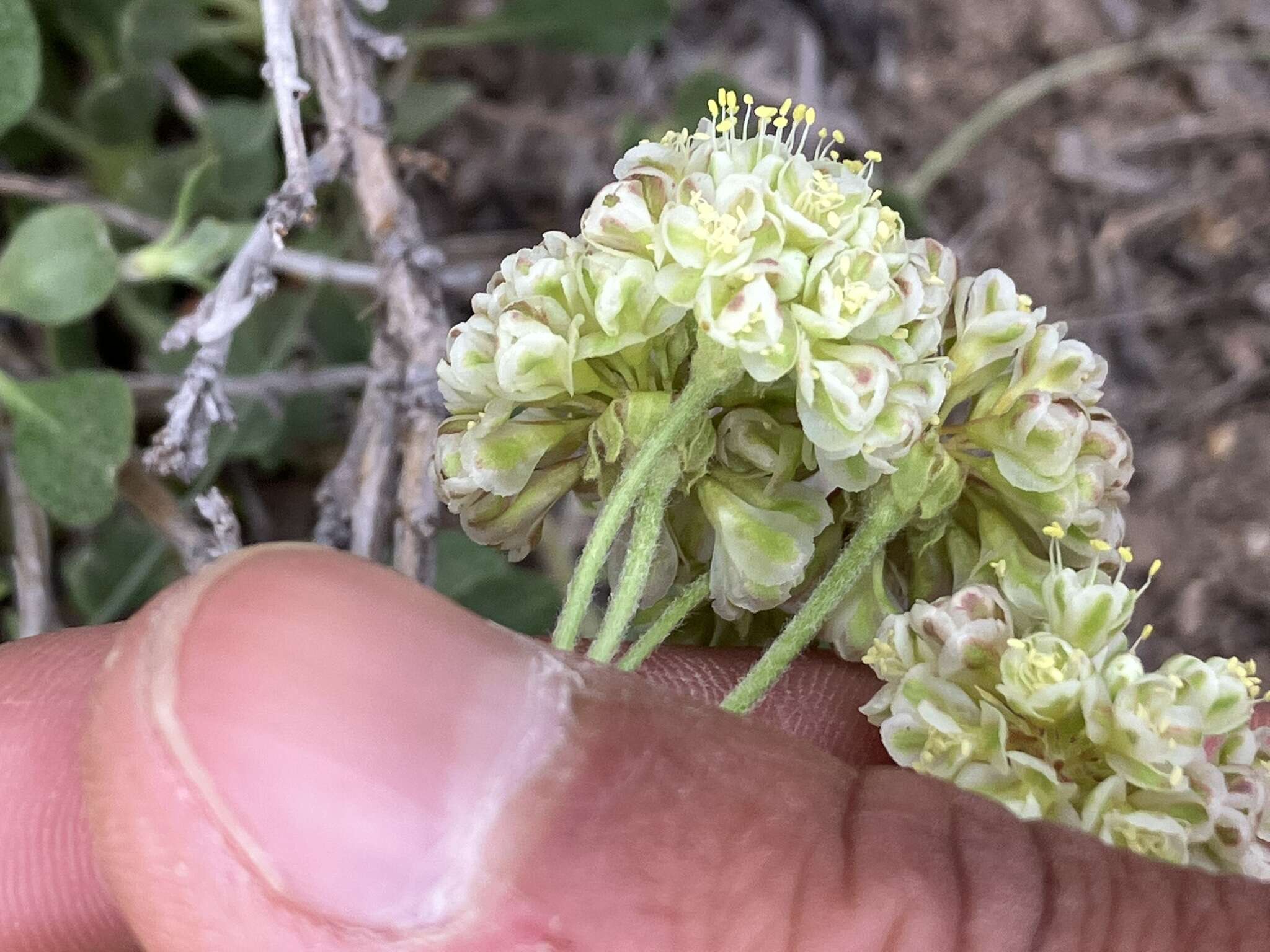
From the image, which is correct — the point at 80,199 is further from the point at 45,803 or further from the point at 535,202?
the point at 45,803

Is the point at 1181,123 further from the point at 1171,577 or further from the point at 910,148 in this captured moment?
the point at 1171,577

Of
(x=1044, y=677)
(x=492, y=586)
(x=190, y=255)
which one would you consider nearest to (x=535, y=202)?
(x=190, y=255)

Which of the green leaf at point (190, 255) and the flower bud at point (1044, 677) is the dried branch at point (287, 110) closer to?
the green leaf at point (190, 255)

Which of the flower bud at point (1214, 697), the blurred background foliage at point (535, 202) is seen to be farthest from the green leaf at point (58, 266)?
the flower bud at point (1214, 697)

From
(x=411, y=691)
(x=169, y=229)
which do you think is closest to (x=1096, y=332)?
(x=169, y=229)

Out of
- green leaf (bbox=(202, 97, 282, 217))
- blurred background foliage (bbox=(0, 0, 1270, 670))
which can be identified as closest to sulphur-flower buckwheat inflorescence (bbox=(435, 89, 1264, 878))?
blurred background foliage (bbox=(0, 0, 1270, 670))

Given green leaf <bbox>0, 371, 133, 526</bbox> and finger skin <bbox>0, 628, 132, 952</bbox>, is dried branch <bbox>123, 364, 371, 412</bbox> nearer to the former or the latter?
green leaf <bbox>0, 371, 133, 526</bbox>
